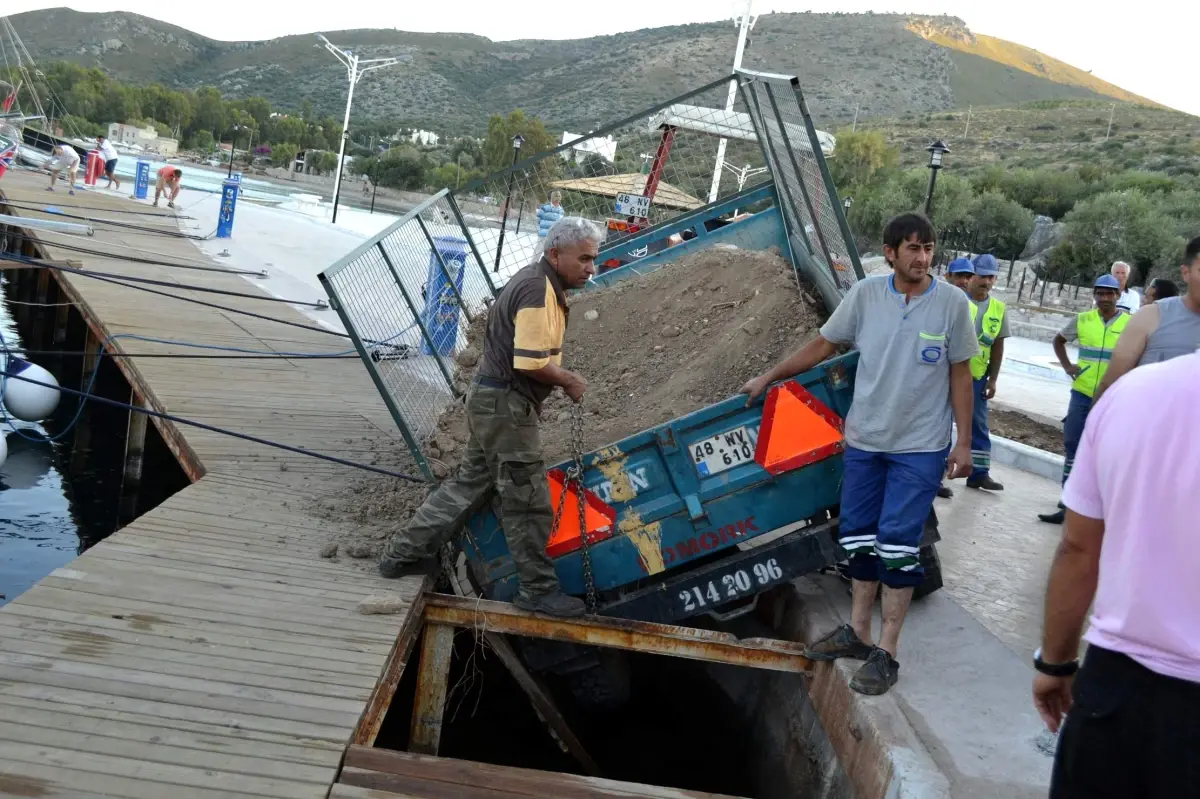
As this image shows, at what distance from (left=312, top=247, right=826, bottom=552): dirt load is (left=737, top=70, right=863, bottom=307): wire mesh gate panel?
23 centimetres

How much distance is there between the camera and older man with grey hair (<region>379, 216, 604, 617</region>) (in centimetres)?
445

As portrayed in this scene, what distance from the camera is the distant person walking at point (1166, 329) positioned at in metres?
4.10

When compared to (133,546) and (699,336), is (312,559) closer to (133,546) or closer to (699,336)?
(133,546)

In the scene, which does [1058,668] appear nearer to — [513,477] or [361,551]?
[513,477]

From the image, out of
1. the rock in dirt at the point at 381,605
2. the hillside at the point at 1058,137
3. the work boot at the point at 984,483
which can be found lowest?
the rock in dirt at the point at 381,605

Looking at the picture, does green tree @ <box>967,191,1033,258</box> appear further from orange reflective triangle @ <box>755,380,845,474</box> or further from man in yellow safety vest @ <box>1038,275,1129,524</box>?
orange reflective triangle @ <box>755,380,845,474</box>

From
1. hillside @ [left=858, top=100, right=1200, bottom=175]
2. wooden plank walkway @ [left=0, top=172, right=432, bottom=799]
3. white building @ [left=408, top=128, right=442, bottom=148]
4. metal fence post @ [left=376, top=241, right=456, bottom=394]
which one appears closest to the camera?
wooden plank walkway @ [left=0, top=172, right=432, bottom=799]

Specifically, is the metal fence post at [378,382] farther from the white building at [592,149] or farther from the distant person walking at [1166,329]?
the distant person walking at [1166,329]

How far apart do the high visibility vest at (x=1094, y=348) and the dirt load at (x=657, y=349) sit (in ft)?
8.70

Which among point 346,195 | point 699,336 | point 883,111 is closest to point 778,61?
point 883,111

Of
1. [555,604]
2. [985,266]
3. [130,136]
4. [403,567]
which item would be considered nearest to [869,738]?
[555,604]

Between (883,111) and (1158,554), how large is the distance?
121220 mm

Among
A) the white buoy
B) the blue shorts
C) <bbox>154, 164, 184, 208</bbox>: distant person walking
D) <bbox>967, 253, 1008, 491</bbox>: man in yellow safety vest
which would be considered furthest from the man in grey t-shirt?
<bbox>154, 164, 184, 208</bbox>: distant person walking

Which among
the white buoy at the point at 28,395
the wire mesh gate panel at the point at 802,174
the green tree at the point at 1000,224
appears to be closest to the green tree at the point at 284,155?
the green tree at the point at 1000,224
